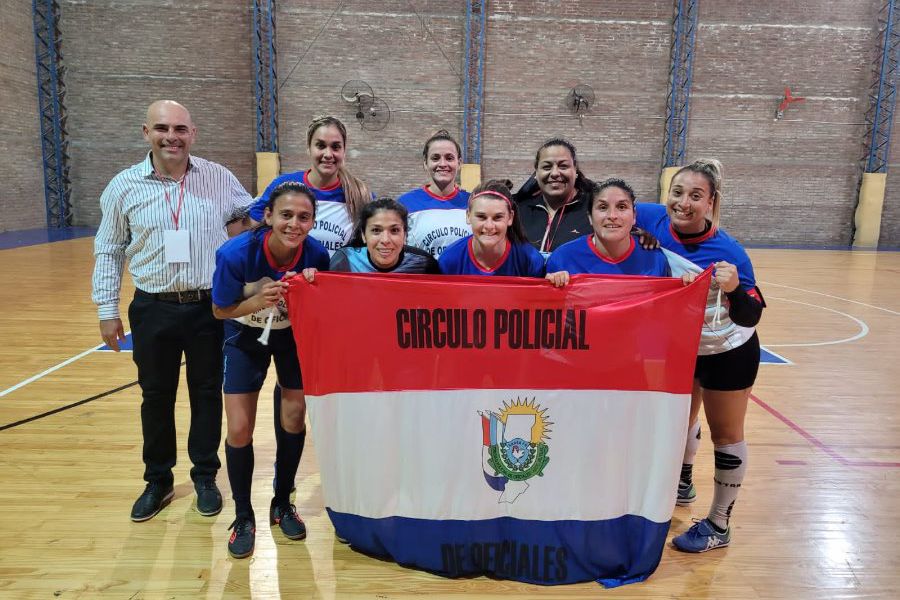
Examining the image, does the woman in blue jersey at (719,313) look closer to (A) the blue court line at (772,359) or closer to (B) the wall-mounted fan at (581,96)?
(A) the blue court line at (772,359)

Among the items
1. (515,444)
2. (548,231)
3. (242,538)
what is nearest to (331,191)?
(548,231)

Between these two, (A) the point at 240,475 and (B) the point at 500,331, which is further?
Answer: (A) the point at 240,475

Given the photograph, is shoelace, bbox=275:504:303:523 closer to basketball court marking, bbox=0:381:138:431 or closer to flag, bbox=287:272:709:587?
flag, bbox=287:272:709:587

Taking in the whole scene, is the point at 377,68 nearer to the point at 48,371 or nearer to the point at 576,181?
the point at 48,371

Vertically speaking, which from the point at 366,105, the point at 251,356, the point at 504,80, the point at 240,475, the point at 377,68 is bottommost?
the point at 240,475

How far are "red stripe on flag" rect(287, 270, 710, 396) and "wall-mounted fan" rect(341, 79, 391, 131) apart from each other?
1283 centimetres

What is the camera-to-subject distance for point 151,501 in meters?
2.81

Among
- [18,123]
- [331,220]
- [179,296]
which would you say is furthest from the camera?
[18,123]

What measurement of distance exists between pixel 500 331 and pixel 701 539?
4.48 ft

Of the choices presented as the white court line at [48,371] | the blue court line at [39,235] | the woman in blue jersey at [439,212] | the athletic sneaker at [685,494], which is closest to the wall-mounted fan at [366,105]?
the blue court line at [39,235]

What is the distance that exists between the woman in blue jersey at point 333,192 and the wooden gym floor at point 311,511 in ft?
4.54

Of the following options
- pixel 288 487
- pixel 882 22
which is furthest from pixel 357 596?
pixel 882 22

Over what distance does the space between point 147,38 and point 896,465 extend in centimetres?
1607

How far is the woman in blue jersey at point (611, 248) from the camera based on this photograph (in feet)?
7.64
